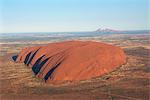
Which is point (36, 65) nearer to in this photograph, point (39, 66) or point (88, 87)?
point (39, 66)

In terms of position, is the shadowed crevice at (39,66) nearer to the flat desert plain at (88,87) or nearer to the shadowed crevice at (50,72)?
the flat desert plain at (88,87)

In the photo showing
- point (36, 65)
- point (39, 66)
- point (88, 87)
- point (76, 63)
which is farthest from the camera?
point (36, 65)

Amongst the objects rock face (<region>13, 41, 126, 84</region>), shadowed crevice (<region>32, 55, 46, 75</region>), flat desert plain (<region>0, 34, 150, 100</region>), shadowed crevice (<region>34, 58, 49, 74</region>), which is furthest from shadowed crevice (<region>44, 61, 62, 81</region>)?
shadowed crevice (<region>34, 58, 49, 74</region>)

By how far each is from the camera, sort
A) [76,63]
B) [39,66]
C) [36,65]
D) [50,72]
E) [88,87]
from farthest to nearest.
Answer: [36,65], [39,66], [76,63], [50,72], [88,87]

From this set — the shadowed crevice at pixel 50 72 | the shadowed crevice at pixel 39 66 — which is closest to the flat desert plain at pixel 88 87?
the shadowed crevice at pixel 50 72

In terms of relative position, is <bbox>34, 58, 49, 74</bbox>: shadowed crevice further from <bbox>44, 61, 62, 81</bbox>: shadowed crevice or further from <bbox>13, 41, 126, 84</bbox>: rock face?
<bbox>44, 61, 62, 81</bbox>: shadowed crevice

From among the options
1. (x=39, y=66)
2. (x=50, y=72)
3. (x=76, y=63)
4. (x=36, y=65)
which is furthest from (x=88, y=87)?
(x=36, y=65)

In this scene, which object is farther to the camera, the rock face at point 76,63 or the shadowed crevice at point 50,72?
the shadowed crevice at point 50,72

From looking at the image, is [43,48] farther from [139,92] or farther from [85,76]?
[139,92]

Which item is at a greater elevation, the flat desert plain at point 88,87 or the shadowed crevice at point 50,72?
the shadowed crevice at point 50,72
